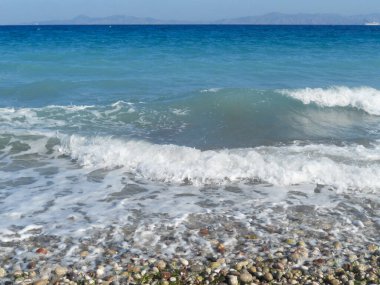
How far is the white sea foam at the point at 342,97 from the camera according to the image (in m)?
17.2

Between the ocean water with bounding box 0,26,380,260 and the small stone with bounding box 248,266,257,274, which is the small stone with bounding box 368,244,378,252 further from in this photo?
the small stone with bounding box 248,266,257,274

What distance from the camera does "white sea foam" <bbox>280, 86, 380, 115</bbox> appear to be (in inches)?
679

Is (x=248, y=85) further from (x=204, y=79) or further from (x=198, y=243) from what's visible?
(x=198, y=243)

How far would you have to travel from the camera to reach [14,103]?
17.1 m

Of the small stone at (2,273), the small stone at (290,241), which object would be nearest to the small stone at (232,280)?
the small stone at (290,241)

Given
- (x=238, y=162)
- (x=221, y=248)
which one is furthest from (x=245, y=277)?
(x=238, y=162)

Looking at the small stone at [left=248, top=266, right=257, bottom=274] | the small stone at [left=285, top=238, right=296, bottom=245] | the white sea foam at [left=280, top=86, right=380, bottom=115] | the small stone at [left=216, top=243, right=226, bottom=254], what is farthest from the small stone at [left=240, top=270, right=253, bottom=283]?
the white sea foam at [left=280, top=86, right=380, bottom=115]

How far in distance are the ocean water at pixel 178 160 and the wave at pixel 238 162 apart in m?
0.03

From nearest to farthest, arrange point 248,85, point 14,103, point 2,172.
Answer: point 2,172
point 14,103
point 248,85

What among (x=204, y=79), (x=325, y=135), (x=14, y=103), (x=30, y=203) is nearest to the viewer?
(x=30, y=203)

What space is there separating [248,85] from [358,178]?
12991 millimetres

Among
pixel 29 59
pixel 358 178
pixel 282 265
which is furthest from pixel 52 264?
pixel 29 59

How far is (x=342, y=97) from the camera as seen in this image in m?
18.2

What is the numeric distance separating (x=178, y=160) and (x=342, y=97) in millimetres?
10315
